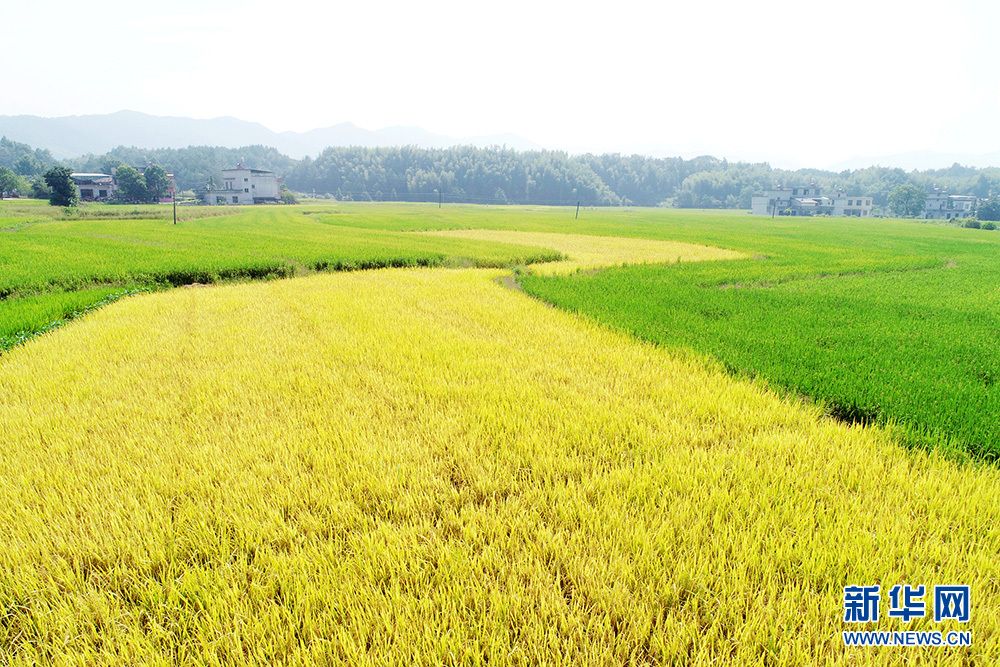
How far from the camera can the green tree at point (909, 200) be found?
9012cm

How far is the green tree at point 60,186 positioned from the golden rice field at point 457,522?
60.6 metres

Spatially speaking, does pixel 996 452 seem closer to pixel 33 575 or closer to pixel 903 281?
pixel 33 575

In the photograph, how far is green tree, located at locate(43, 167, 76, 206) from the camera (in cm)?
4731

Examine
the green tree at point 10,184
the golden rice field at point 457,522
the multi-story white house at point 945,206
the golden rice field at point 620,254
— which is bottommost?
the golden rice field at point 457,522

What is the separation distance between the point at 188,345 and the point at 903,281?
16.1 meters

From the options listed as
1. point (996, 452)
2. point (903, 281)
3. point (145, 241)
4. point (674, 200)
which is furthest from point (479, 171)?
point (996, 452)

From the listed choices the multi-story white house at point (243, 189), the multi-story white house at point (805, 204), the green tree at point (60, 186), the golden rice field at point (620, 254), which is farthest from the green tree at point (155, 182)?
the multi-story white house at point (805, 204)

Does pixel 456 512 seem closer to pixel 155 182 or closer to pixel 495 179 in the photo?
pixel 155 182

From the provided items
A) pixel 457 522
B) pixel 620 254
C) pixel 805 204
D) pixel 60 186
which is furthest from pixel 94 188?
pixel 805 204

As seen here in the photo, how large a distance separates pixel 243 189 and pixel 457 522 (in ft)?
318

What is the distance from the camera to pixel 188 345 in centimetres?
609

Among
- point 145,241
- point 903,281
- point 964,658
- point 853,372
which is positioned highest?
point 145,241

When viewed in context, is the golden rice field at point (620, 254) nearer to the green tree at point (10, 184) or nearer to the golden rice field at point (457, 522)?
the golden rice field at point (457, 522)

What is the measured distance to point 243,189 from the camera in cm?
8362
